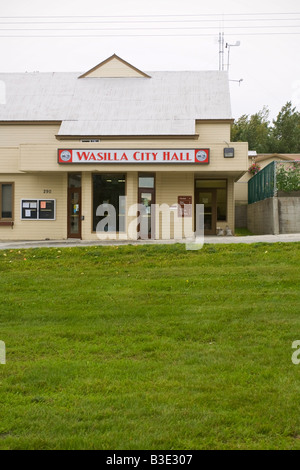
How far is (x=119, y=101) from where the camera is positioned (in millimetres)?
26500

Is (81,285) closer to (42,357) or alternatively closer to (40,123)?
(42,357)

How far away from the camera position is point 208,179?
2547 centimetres

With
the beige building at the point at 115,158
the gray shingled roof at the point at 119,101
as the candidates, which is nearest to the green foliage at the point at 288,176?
the beige building at the point at 115,158

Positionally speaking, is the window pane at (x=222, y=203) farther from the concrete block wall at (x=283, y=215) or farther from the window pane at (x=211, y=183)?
the concrete block wall at (x=283, y=215)

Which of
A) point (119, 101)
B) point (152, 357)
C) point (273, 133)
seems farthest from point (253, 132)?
point (152, 357)

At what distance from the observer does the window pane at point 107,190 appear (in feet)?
75.8

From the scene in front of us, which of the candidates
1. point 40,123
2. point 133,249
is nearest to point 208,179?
point 40,123

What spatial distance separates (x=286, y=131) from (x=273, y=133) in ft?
11.1

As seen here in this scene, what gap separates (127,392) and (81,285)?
5.47m

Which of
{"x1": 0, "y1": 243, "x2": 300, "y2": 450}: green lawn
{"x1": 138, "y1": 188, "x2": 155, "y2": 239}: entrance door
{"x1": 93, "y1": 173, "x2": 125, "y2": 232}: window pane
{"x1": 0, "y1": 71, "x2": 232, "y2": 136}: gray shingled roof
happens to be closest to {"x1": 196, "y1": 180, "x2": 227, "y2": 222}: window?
{"x1": 0, "y1": 71, "x2": 232, "y2": 136}: gray shingled roof

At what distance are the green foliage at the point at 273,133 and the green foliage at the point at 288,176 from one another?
39.9 m

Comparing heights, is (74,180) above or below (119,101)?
below

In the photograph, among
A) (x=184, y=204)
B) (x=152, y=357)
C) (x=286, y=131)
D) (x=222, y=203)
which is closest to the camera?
(x=152, y=357)

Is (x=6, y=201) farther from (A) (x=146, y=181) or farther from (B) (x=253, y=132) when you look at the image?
(B) (x=253, y=132)
